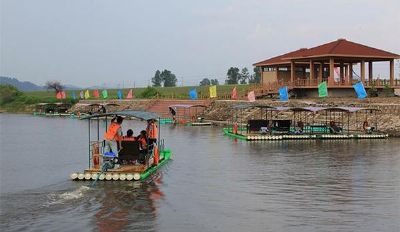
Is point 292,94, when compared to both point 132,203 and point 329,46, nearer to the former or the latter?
point 329,46

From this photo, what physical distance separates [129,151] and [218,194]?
420 cm

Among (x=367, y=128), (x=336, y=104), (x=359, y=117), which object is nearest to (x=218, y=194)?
(x=367, y=128)

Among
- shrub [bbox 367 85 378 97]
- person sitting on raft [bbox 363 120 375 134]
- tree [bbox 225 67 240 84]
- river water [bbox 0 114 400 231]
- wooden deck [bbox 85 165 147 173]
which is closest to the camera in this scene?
river water [bbox 0 114 400 231]

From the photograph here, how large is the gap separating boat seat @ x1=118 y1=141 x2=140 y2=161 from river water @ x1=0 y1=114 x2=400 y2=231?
1088 millimetres

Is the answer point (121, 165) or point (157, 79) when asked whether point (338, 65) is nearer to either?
point (121, 165)

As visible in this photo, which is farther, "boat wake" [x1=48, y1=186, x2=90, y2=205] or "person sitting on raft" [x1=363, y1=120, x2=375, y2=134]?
"person sitting on raft" [x1=363, y1=120, x2=375, y2=134]

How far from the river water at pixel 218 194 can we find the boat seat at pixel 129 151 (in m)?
1.09

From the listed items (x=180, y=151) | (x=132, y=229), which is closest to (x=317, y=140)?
(x=180, y=151)

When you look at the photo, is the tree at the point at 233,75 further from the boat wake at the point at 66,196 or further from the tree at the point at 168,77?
the boat wake at the point at 66,196

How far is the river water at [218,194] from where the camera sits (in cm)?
1289

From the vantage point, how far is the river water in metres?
12.9

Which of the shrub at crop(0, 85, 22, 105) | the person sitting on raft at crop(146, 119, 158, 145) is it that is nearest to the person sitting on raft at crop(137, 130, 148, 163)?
the person sitting on raft at crop(146, 119, 158, 145)

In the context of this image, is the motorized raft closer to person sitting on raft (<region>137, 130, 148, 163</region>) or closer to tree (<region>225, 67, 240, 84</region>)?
person sitting on raft (<region>137, 130, 148, 163</region>)

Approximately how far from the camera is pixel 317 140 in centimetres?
3478
